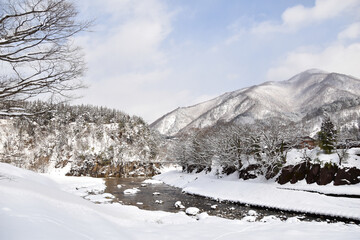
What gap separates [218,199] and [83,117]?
79.9 metres

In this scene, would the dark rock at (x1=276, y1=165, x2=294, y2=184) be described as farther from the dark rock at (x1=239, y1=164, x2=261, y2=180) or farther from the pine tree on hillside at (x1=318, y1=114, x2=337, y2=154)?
the pine tree on hillside at (x1=318, y1=114, x2=337, y2=154)

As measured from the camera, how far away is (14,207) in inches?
227

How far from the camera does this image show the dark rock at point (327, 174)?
2420cm

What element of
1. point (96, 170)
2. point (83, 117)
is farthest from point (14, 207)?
point (83, 117)

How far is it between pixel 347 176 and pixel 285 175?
6.21 meters

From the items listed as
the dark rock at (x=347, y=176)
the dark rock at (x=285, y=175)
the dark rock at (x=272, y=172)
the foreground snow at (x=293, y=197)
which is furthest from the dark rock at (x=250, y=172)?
the dark rock at (x=347, y=176)

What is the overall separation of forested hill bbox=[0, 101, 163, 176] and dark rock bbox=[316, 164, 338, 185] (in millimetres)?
61401

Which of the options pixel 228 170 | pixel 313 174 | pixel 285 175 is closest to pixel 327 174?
pixel 313 174

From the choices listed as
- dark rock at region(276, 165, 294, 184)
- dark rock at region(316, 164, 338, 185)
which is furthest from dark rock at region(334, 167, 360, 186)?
dark rock at region(276, 165, 294, 184)

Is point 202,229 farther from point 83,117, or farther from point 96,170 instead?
point 83,117

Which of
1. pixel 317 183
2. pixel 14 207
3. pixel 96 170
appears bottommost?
pixel 96 170

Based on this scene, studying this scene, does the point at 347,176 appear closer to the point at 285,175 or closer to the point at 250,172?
the point at 285,175

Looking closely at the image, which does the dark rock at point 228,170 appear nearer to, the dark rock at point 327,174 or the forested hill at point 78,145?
the dark rock at point 327,174

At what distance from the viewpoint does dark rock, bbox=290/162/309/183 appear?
26.5m
